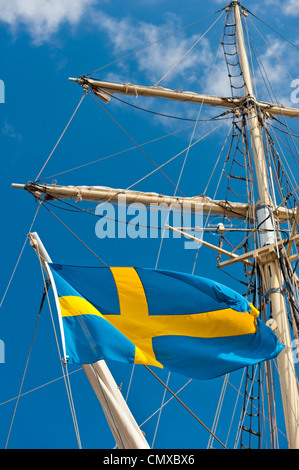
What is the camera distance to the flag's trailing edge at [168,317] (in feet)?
39.6

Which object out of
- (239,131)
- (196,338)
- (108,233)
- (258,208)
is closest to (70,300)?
(196,338)

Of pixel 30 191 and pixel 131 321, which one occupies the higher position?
pixel 30 191

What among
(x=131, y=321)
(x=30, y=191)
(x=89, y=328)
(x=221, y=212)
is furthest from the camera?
(x=221, y=212)

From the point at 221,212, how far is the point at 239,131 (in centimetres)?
275

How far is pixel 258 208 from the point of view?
64.9 feet

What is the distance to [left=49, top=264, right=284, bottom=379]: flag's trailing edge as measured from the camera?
39.6ft

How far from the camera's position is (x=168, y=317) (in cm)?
1306

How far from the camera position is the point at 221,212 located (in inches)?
846

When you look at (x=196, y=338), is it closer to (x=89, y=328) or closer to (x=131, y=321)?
(x=131, y=321)

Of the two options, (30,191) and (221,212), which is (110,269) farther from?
(221,212)
